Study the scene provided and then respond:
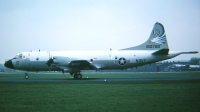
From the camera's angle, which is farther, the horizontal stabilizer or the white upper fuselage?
the white upper fuselage

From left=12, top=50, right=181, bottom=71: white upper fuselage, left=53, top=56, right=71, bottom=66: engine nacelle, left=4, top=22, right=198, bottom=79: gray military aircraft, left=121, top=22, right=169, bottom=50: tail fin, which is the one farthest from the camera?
left=121, top=22, right=169, bottom=50: tail fin

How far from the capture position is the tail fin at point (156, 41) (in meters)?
35.4

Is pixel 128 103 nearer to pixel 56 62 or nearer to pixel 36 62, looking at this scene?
pixel 56 62

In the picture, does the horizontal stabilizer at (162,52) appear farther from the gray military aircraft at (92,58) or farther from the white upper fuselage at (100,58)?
the white upper fuselage at (100,58)

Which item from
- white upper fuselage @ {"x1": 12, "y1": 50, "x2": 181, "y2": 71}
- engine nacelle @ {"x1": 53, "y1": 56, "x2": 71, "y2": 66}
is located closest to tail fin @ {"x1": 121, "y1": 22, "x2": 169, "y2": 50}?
white upper fuselage @ {"x1": 12, "y1": 50, "x2": 181, "y2": 71}

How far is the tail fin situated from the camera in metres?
35.4

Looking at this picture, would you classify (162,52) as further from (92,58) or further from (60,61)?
(60,61)

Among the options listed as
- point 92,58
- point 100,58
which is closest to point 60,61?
point 92,58

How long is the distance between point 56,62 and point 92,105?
2161 cm

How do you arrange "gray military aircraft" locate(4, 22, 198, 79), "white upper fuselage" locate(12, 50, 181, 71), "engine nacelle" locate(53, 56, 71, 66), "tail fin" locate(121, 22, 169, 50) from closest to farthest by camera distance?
"engine nacelle" locate(53, 56, 71, 66), "gray military aircraft" locate(4, 22, 198, 79), "white upper fuselage" locate(12, 50, 181, 71), "tail fin" locate(121, 22, 169, 50)

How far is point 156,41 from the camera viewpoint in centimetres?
3547

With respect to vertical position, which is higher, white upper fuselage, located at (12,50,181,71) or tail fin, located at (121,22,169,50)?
tail fin, located at (121,22,169,50)

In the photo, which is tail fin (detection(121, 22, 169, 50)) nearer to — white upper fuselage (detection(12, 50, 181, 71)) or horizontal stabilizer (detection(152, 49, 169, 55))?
white upper fuselage (detection(12, 50, 181, 71))

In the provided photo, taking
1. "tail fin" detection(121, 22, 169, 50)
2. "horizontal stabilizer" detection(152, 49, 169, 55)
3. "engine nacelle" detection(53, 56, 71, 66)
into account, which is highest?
"tail fin" detection(121, 22, 169, 50)
